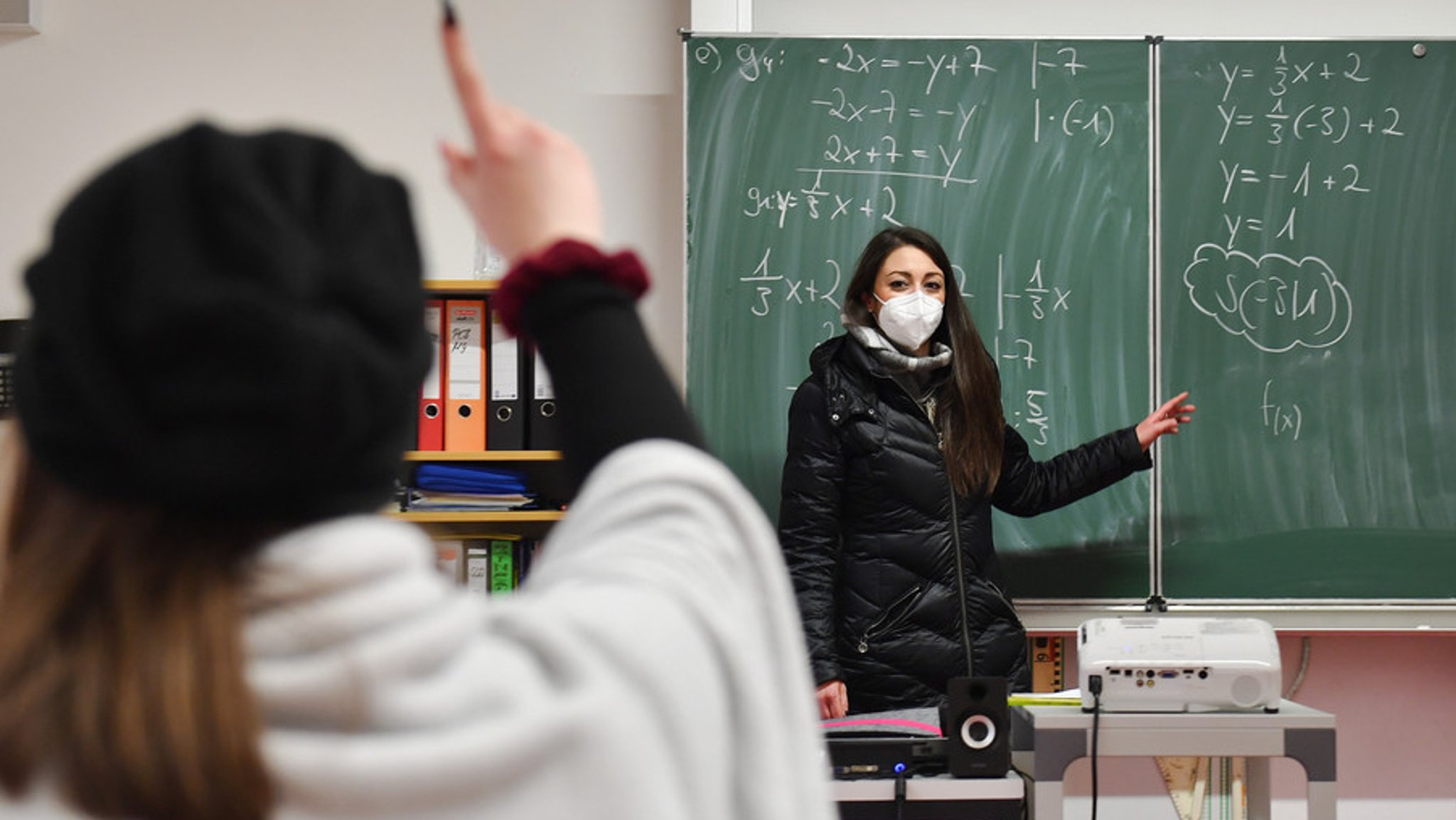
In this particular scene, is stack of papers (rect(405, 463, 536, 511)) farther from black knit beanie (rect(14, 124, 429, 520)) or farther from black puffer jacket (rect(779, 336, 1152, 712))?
black knit beanie (rect(14, 124, 429, 520))

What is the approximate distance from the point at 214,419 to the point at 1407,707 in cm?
384

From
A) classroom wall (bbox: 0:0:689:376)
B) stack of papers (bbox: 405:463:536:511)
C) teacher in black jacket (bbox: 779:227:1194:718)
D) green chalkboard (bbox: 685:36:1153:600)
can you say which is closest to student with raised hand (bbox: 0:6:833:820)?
teacher in black jacket (bbox: 779:227:1194:718)

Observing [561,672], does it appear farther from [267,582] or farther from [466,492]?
[466,492]

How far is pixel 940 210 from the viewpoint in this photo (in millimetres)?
3561

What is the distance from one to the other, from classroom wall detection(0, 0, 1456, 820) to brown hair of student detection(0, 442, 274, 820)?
311 cm

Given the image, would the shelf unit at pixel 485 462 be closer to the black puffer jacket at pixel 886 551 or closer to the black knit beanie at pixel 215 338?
the black puffer jacket at pixel 886 551

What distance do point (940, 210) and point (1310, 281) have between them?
93 cm

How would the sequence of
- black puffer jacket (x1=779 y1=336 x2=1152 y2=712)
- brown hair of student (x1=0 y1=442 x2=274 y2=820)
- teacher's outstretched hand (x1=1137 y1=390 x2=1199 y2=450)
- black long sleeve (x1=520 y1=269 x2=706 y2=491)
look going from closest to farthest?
brown hair of student (x1=0 y1=442 x2=274 y2=820) → black long sleeve (x1=520 y1=269 x2=706 y2=491) → black puffer jacket (x1=779 y1=336 x2=1152 y2=712) → teacher's outstretched hand (x1=1137 y1=390 x2=1199 y2=450)

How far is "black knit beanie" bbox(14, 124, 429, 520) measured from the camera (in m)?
0.50

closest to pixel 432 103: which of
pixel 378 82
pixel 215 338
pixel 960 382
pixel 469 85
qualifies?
pixel 378 82

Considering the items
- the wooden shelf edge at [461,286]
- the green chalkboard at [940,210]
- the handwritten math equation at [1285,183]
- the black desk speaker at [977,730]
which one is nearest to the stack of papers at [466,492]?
the wooden shelf edge at [461,286]

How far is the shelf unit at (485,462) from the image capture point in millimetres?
3254

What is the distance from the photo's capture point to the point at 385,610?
A: 0.52 m

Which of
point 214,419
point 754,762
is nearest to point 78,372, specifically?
point 214,419
